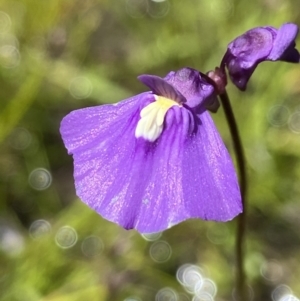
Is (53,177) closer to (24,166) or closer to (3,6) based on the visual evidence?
(24,166)

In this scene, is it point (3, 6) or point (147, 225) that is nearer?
point (147, 225)

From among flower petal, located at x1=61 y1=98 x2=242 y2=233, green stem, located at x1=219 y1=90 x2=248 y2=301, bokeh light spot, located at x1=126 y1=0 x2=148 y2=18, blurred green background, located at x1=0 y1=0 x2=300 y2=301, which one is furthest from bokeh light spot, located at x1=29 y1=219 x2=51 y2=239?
bokeh light spot, located at x1=126 y1=0 x2=148 y2=18

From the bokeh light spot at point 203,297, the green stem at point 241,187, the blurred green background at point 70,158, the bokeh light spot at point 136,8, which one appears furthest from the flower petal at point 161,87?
the bokeh light spot at point 136,8

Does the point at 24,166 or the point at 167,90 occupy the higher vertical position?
the point at 167,90

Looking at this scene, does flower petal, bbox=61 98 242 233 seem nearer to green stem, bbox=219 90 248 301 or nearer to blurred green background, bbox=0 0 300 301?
green stem, bbox=219 90 248 301

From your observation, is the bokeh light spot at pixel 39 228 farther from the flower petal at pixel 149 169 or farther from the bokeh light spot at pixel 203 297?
the flower petal at pixel 149 169

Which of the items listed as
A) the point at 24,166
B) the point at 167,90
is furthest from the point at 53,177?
the point at 167,90
